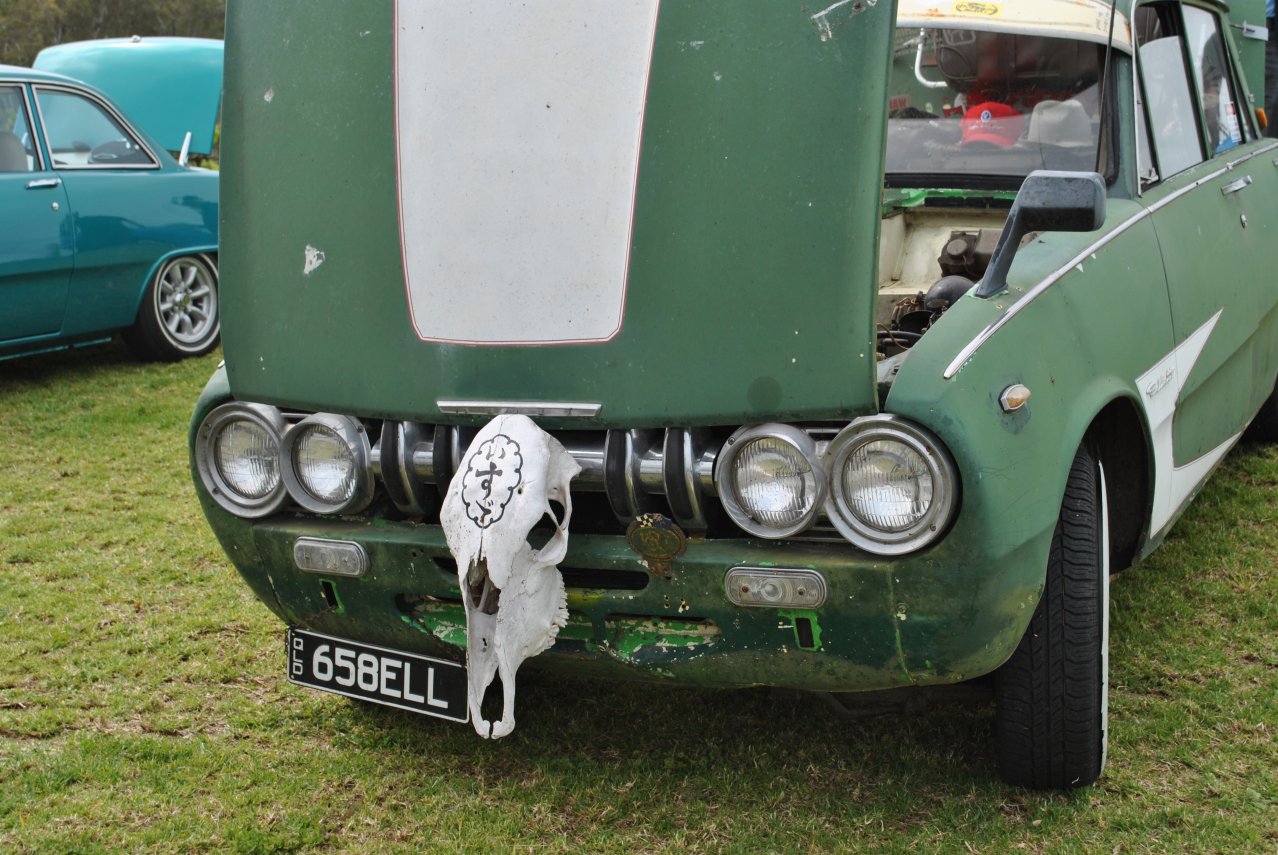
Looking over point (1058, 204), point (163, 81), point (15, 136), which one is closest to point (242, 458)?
point (1058, 204)

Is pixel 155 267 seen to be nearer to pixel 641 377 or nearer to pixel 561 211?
pixel 561 211

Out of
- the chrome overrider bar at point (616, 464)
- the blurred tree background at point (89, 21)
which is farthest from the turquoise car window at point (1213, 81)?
the blurred tree background at point (89, 21)

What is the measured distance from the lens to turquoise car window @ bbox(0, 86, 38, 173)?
22.8 ft

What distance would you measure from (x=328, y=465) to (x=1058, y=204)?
162cm

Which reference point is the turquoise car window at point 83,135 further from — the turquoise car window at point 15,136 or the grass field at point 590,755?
the grass field at point 590,755

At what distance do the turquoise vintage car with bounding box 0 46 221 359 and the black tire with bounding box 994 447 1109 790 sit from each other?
561 centimetres

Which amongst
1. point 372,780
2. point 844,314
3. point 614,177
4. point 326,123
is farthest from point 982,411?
point 372,780

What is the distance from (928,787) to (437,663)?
3.82 ft

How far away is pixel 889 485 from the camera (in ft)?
7.98

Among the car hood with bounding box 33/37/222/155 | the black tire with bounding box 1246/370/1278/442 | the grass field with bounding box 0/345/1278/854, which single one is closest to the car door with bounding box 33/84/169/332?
the car hood with bounding box 33/37/222/155

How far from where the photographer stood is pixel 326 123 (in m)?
2.80

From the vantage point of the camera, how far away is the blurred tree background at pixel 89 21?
46.1m

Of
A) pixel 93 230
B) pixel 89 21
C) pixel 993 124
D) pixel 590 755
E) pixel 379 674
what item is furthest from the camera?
pixel 89 21

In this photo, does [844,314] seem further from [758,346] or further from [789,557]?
[789,557]
